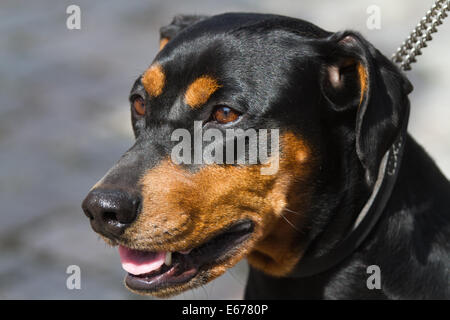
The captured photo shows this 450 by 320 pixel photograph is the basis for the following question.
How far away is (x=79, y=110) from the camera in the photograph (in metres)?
6.83

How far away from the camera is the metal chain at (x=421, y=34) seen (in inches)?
133

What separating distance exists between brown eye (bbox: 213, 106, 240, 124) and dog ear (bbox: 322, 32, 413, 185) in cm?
42

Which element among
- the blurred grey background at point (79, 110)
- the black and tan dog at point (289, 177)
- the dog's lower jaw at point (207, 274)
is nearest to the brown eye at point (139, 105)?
the black and tan dog at point (289, 177)

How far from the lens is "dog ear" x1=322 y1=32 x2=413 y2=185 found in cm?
292

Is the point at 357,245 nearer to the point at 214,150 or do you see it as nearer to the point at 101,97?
the point at 214,150

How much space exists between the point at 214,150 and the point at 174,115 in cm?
24

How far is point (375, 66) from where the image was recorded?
2.98 m

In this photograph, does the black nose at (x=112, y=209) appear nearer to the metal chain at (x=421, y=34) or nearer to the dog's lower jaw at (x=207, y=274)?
the dog's lower jaw at (x=207, y=274)

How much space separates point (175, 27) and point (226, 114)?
86cm

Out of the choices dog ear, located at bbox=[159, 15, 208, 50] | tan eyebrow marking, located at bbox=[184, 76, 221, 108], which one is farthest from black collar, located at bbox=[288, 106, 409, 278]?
dog ear, located at bbox=[159, 15, 208, 50]

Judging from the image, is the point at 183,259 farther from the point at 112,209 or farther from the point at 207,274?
the point at 112,209

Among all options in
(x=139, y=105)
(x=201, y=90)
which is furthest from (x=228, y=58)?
(x=139, y=105)

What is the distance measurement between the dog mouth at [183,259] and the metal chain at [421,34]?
1.13 meters
